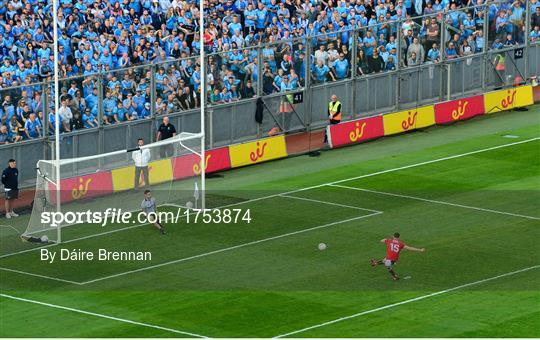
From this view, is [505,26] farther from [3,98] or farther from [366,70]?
[3,98]

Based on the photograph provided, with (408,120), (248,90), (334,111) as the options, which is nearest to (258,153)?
(248,90)

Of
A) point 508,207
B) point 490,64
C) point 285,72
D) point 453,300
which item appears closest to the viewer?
point 453,300

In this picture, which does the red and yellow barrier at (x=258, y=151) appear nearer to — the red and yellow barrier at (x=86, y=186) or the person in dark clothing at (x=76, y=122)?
the person in dark clothing at (x=76, y=122)

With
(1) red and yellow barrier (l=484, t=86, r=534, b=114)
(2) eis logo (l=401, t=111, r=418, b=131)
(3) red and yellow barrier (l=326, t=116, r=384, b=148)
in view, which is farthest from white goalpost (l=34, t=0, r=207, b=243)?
(1) red and yellow barrier (l=484, t=86, r=534, b=114)

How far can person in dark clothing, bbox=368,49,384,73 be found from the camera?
5909 centimetres

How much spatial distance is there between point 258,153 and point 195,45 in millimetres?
5586

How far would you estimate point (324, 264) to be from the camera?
4231cm

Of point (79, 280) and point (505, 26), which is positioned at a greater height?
point (505, 26)

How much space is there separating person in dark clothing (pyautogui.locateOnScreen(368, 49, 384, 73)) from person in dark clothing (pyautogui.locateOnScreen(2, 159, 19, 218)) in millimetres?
17197

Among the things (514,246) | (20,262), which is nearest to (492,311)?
(514,246)

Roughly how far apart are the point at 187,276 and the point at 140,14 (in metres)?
19.7

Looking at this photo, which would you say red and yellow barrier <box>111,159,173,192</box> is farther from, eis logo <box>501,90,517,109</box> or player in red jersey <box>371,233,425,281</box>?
eis logo <box>501,90,517,109</box>

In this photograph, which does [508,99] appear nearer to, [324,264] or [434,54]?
[434,54]

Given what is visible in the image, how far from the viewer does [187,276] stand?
4131cm
